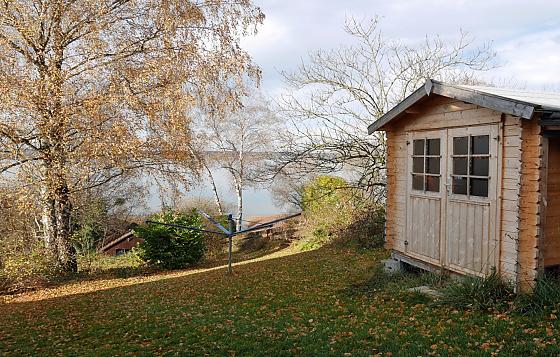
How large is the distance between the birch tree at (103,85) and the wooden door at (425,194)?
6.11 m

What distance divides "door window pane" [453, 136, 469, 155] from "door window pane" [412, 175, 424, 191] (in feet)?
2.83

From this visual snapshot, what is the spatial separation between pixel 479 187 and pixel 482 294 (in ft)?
4.60

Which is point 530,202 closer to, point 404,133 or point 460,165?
point 460,165

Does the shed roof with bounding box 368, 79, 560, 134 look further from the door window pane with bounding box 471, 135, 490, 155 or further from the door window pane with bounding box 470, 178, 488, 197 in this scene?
the door window pane with bounding box 470, 178, 488, 197

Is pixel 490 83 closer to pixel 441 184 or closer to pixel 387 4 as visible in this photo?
Answer: pixel 387 4

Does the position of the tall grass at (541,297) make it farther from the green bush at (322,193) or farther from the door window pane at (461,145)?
the green bush at (322,193)

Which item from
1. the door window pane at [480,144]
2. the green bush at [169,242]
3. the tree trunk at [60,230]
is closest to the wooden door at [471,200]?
the door window pane at [480,144]

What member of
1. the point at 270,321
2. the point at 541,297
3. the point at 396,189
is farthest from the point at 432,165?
the point at 270,321

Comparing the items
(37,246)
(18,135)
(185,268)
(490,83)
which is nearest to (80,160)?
(18,135)

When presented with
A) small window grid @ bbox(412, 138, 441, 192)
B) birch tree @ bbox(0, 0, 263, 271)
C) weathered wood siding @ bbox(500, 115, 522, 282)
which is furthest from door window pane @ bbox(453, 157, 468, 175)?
birch tree @ bbox(0, 0, 263, 271)

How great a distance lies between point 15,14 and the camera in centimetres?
945

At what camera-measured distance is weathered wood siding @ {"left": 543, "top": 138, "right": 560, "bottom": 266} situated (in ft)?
16.6

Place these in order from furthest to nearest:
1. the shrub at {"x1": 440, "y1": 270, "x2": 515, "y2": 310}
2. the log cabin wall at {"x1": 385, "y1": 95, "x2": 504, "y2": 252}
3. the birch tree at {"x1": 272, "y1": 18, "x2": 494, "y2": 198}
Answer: the birch tree at {"x1": 272, "y1": 18, "x2": 494, "y2": 198}
the log cabin wall at {"x1": 385, "y1": 95, "x2": 504, "y2": 252}
the shrub at {"x1": 440, "y1": 270, "x2": 515, "y2": 310}

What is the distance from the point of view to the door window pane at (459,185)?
Answer: 579cm
